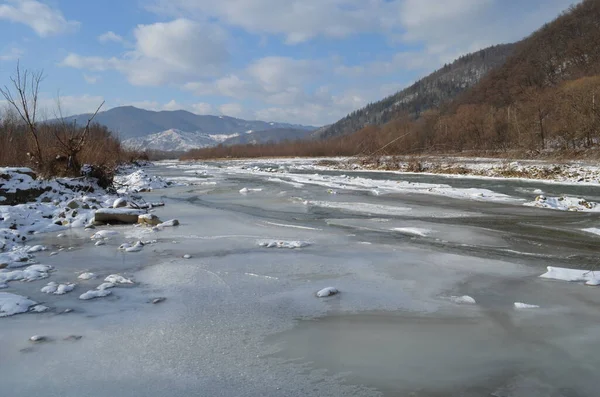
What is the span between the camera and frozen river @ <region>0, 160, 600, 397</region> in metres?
2.88

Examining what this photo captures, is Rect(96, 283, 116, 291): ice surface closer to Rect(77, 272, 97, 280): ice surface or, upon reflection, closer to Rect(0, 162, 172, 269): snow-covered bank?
Rect(77, 272, 97, 280): ice surface

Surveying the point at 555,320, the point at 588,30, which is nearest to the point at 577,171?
the point at 555,320

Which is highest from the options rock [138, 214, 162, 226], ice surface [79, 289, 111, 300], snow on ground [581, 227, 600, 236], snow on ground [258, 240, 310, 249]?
rock [138, 214, 162, 226]

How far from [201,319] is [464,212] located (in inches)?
374

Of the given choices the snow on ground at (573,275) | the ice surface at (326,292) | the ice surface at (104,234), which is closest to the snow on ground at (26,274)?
the ice surface at (104,234)

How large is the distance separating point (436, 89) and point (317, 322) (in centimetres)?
15972

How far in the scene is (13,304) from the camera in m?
4.42

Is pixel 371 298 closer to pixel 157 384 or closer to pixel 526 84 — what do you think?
pixel 157 384

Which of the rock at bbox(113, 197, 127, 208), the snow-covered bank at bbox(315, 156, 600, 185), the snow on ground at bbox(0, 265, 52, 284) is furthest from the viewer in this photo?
the snow-covered bank at bbox(315, 156, 600, 185)

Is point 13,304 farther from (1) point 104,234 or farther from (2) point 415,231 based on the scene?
(2) point 415,231

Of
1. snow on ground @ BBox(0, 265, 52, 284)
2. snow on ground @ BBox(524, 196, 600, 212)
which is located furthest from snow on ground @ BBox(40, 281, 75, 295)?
snow on ground @ BBox(524, 196, 600, 212)

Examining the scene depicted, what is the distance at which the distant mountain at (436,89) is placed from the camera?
460ft

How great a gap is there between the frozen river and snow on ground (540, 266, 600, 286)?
0.56 feet

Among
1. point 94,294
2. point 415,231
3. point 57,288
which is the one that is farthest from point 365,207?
point 57,288
